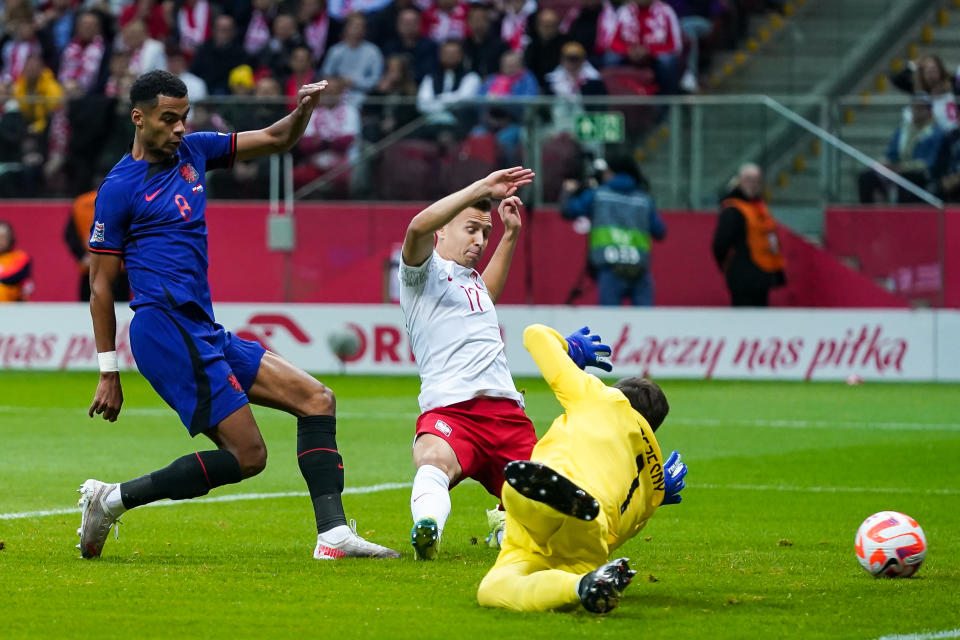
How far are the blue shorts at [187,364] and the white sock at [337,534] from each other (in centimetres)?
72

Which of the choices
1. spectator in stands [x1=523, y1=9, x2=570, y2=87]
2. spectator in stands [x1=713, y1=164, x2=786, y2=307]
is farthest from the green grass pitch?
spectator in stands [x1=523, y1=9, x2=570, y2=87]

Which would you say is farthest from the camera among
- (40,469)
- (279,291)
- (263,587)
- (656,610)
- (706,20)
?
(706,20)

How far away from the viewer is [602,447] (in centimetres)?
630

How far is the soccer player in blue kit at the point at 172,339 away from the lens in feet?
24.1

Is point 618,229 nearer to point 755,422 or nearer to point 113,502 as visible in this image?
point 755,422

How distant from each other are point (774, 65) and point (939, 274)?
654 cm

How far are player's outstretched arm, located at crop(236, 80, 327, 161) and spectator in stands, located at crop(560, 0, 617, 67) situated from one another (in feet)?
48.2

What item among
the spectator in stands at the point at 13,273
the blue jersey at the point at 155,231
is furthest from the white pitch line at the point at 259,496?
the spectator in stands at the point at 13,273

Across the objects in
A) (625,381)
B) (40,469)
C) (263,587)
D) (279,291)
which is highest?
(625,381)

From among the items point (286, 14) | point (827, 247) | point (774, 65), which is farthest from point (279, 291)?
point (774, 65)

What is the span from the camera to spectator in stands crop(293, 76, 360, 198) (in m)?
20.5

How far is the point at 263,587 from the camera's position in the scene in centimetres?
669

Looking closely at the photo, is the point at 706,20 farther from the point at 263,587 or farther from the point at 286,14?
the point at 263,587

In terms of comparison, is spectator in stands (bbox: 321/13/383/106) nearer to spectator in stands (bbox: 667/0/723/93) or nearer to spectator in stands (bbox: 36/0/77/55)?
spectator in stands (bbox: 667/0/723/93)
